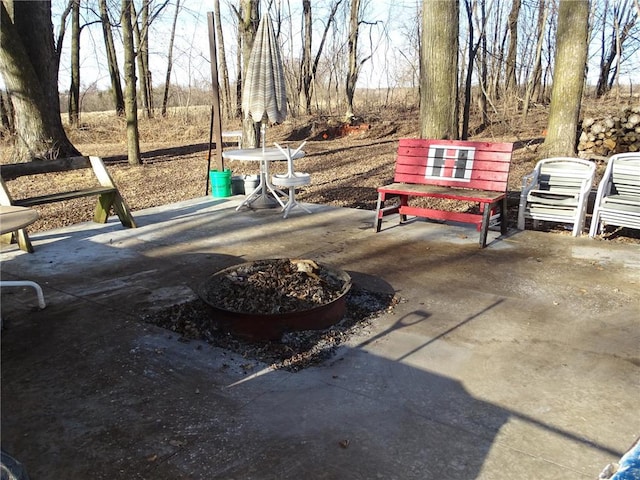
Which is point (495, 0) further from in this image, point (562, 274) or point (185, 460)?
point (185, 460)

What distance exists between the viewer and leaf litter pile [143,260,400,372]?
10.1 ft

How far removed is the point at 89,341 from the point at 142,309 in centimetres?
54

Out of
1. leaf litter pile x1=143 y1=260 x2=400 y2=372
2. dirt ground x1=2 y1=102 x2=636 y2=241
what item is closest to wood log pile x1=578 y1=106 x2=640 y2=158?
dirt ground x1=2 y1=102 x2=636 y2=241

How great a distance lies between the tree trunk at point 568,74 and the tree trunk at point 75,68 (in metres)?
17.6

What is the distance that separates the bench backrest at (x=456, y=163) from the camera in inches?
216

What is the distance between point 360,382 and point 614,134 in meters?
11.5

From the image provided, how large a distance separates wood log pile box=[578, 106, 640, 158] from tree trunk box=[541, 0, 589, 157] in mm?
3240

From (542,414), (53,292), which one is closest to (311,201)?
(53,292)

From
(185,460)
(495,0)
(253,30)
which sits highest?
(495,0)

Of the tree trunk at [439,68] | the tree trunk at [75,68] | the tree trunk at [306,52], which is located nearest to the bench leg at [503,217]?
the tree trunk at [439,68]

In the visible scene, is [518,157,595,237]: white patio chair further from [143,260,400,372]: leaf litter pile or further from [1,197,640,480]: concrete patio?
[143,260,400,372]: leaf litter pile

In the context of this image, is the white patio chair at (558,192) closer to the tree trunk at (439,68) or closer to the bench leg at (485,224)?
the bench leg at (485,224)

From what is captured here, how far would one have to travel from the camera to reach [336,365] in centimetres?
295

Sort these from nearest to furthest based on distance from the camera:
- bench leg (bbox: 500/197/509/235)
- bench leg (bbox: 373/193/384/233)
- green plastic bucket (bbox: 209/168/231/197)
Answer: bench leg (bbox: 500/197/509/235) < bench leg (bbox: 373/193/384/233) < green plastic bucket (bbox: 209/168/231/197)
